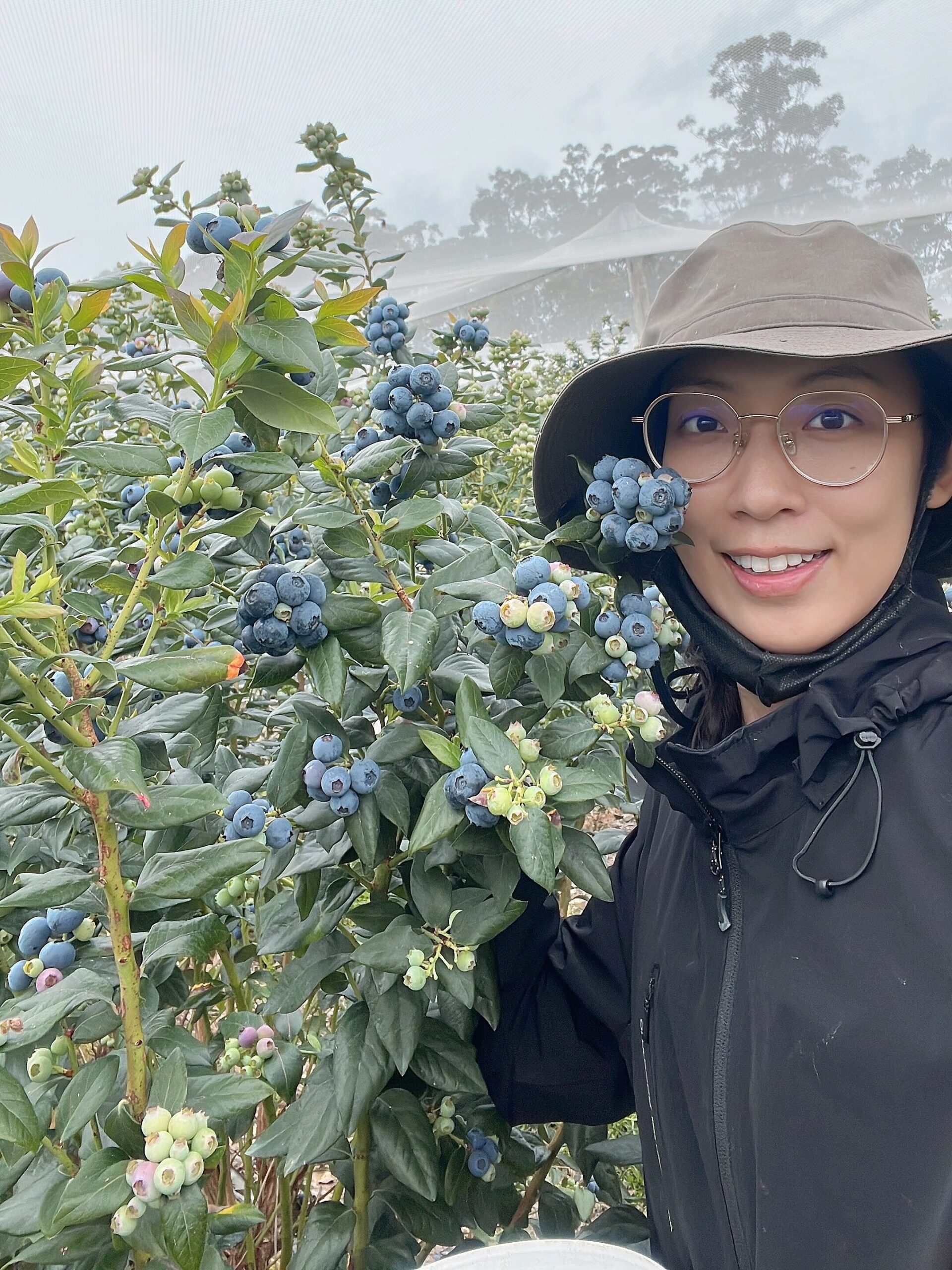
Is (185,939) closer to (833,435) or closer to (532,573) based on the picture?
(532,573)

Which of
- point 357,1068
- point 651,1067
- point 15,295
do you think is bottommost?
point 651,1067

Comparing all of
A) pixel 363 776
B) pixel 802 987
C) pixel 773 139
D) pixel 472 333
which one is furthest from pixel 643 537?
pixel 773 139

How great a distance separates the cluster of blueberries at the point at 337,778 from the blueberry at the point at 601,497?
35 centimetres

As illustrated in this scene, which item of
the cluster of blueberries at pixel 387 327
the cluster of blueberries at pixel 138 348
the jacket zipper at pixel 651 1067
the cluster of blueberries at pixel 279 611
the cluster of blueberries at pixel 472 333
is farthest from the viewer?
the cluster of blueberries at pixel 138 348

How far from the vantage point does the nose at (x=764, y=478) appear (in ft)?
3.36

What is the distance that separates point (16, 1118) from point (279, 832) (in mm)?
327

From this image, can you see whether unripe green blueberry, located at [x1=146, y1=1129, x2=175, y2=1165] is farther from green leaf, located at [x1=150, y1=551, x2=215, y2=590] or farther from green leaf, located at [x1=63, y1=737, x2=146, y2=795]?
green leaf, located at [x1=150, y1=551, x2=215, y2=590]

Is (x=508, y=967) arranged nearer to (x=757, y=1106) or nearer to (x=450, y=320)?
(x=757, y=1106)

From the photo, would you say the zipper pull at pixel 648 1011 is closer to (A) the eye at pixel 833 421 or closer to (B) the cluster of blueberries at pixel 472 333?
(A) the eye at pixel 833 421

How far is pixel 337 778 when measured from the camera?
89 centimetres

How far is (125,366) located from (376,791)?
20.9 inches

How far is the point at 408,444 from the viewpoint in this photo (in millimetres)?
988

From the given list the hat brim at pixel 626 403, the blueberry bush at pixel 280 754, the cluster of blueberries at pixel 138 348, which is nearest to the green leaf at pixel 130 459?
the blueberry bush at pixel 280 754

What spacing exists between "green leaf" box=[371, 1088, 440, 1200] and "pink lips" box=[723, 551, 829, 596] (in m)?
0.73
